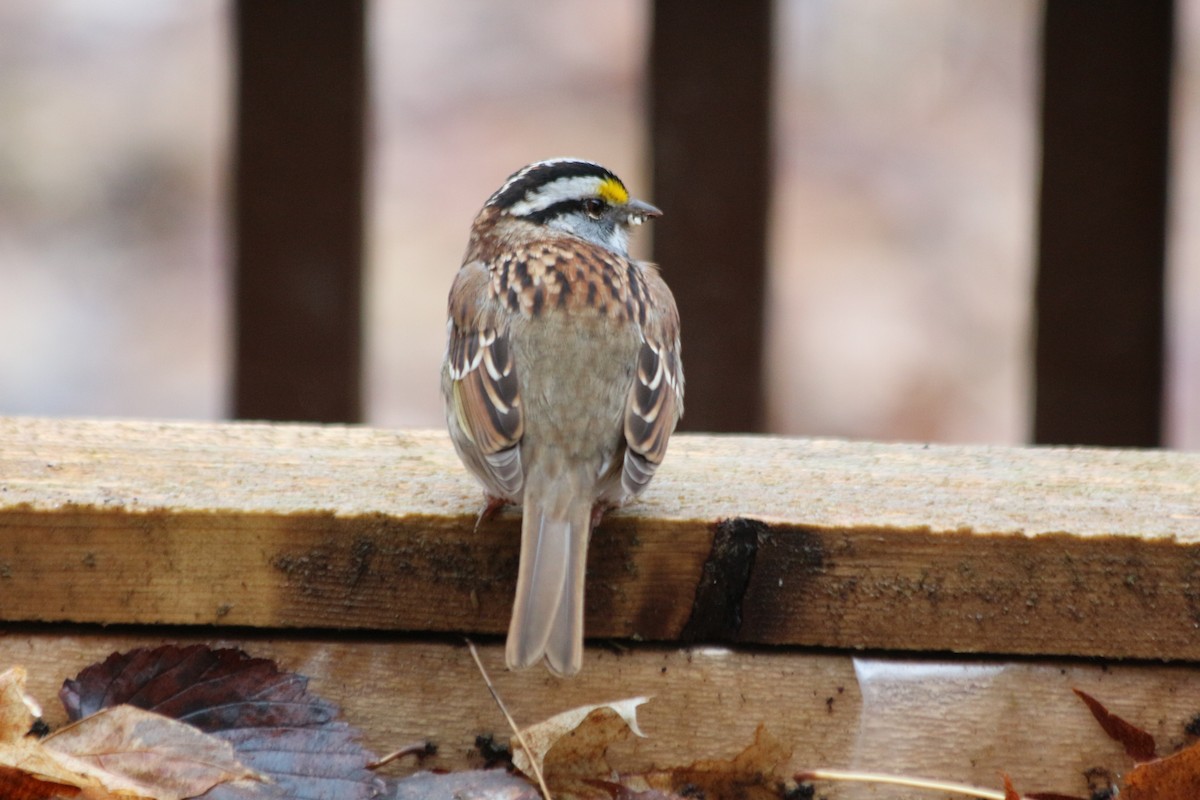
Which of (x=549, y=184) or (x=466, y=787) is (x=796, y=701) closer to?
(x=466, y=787)

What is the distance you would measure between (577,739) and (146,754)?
0.63 m

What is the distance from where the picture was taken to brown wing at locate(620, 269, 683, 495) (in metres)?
2.72

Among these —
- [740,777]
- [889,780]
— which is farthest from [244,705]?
[889,780]

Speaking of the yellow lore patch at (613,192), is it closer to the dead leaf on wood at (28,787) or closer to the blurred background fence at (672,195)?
the blurred background fence at (672,195)

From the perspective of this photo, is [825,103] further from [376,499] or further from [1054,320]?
[376,499]

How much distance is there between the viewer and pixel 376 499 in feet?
9.01

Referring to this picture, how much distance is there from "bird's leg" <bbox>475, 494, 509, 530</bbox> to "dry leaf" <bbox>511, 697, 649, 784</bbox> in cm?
32

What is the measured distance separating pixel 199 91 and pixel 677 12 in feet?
20.0

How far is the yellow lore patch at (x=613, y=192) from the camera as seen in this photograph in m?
3.78

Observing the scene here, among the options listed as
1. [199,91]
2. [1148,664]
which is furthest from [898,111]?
[1148,664]

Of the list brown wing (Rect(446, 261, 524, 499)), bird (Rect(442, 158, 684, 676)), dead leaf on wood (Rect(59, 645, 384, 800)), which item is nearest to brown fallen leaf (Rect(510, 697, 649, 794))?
bird (Rect(442, 158, 684, 676))

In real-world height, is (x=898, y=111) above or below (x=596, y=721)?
above

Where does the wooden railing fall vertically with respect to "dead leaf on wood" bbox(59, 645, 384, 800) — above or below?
above

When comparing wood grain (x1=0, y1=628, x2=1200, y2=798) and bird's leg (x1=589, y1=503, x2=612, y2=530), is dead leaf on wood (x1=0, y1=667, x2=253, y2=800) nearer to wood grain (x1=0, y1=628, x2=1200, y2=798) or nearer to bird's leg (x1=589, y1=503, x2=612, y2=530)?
wood grain (x1=0, y1=628, x2=1200, y2=798)
